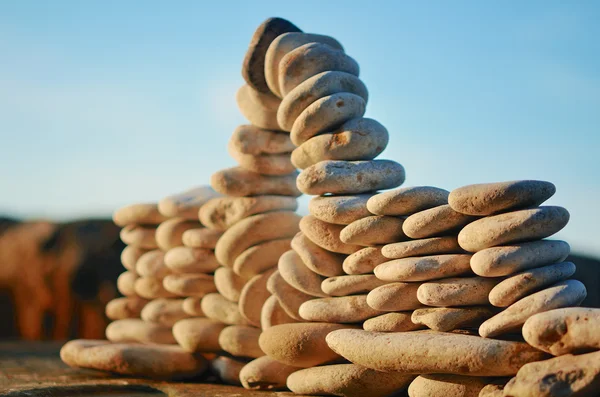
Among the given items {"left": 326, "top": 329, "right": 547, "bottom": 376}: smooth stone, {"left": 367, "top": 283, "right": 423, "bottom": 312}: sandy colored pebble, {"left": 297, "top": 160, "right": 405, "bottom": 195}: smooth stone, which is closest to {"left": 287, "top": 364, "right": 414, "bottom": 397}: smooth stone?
{"left": 326, "top": 329, "right": 547, "bottom": 376}: smooth stone

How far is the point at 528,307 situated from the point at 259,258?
223cm

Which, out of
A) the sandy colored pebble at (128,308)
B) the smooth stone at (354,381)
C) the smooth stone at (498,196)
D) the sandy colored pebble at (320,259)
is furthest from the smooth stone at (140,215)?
the smooth stone at (498,196)

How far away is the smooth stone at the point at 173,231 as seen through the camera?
6.16 m

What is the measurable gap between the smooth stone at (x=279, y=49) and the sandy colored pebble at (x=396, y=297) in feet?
5.72

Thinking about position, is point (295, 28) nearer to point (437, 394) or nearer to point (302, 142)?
point (302, 142)

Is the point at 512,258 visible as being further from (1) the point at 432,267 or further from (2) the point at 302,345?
(2) the point at 302,345

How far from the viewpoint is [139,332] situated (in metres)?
6.17

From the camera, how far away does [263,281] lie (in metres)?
5.36

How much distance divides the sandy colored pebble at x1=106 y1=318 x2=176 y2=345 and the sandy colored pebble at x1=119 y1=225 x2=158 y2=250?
0.64 metres

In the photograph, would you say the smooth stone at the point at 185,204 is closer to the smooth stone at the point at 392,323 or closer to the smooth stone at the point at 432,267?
the smooth stone at the point at 392,323

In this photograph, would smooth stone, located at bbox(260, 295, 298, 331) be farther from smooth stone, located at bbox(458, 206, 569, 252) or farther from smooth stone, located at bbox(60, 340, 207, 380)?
smooth stone, located at bbox(458, 206, 569, 252)

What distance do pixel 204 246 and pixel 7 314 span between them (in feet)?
14.8

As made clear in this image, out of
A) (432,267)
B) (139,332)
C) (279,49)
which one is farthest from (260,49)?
(139,332)

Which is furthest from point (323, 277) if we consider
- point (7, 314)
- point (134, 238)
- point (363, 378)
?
point (7, 314)
